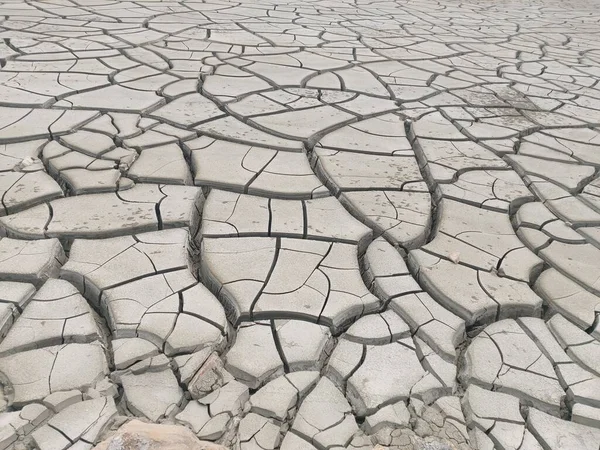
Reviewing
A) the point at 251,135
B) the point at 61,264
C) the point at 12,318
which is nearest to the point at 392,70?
the point at 251,135

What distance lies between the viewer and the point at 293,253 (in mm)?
2061

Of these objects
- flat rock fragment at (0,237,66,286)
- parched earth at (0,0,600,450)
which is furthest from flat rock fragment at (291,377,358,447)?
flat rock fragment at (0,237,66,286)

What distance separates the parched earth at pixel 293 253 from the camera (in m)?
1.46

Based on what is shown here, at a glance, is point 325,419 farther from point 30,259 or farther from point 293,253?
point 30,259

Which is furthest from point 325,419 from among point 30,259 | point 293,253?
point 30,259

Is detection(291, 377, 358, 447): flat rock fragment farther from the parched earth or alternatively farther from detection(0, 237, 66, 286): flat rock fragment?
detection(0, 237, 66, 286): flat rock fragment

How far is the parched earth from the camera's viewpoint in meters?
1.46

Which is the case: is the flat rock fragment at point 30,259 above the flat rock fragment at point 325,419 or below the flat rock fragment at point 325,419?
above

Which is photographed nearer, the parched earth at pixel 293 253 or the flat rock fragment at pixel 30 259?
the parched earth at pixel 293 253

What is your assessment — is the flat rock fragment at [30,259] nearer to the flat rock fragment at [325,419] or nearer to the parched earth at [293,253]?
the parched earth at [293,253]

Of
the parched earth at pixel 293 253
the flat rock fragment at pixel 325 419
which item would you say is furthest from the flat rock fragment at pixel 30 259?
the flat rock fragment at pixel 325 419

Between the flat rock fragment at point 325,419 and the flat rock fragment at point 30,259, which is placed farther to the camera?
the flat rock fragment at point 30,259

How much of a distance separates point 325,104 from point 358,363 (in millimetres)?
2219

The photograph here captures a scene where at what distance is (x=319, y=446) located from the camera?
1356 mm
